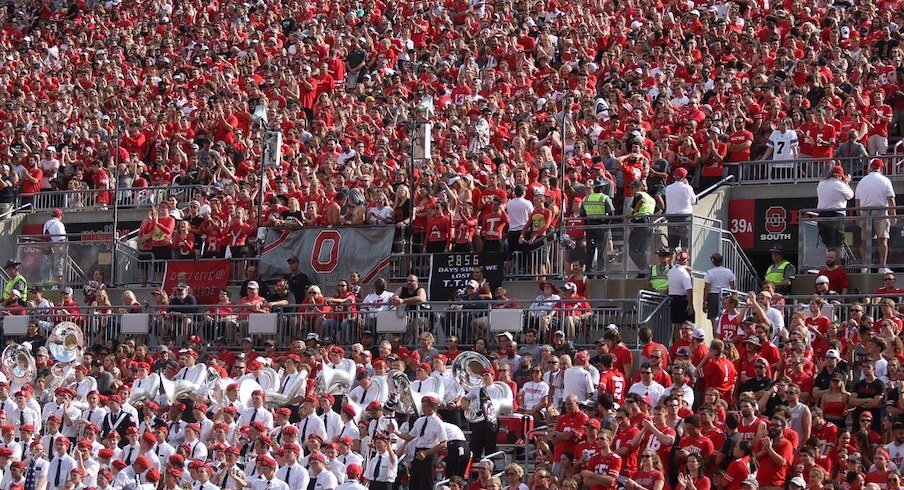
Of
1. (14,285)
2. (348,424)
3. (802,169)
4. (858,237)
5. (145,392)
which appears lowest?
(348,424)

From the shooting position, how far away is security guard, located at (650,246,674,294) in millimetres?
23422

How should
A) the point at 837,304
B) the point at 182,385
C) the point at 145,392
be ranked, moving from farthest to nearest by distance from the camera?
the point at 145,392, the point at 182,385, the point at 837,304

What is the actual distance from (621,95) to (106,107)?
35.9ft

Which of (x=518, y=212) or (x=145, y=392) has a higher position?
(x=518, y=212)

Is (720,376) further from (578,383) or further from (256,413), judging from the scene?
(256,413)

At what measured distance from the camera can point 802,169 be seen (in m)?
26.2

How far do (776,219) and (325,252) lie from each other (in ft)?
20.0

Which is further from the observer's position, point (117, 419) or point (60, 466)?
point (117, 419)

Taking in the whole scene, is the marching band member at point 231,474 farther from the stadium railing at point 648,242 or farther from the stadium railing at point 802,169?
the stadium railing at point 802,169

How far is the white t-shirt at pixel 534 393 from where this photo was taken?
2098cm

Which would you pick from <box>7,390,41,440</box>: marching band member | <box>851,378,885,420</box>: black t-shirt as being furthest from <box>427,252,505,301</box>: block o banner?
<box>851,378,885,420</box>: black t-shirt

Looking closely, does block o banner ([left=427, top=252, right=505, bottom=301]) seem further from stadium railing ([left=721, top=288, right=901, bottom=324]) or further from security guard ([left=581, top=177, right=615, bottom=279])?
stadium railing ([left=721, top=288, right=901, bottom=324])

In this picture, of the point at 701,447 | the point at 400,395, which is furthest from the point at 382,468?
the point at 701,447

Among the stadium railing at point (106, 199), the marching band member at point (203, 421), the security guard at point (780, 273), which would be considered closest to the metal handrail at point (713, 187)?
the security guard at point (780, 273)
